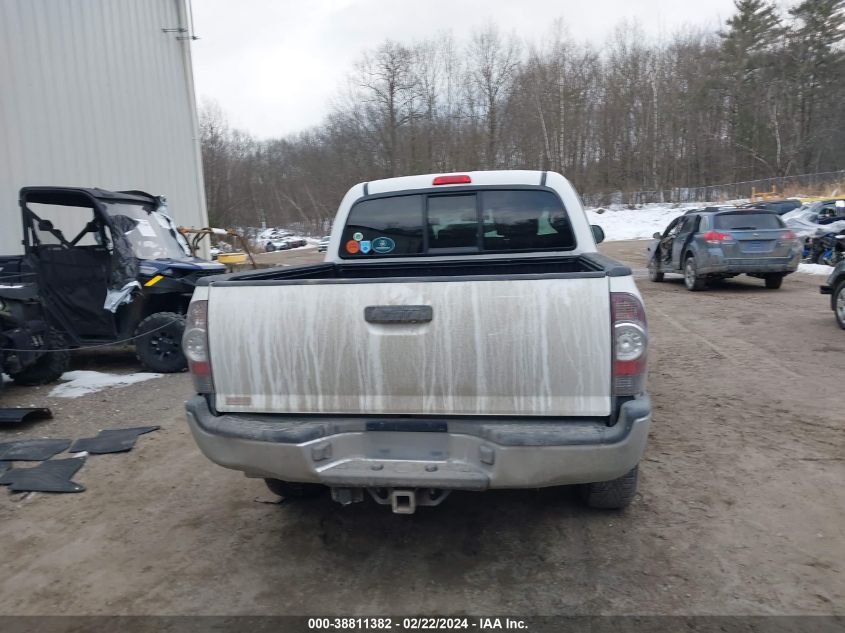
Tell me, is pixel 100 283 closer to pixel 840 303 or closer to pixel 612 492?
pixel 612 492

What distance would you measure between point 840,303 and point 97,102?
48.1 feet

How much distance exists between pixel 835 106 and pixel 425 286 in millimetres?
64810

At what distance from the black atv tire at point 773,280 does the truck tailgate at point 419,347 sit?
12353 millimetres

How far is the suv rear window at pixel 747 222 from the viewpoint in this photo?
12.4m

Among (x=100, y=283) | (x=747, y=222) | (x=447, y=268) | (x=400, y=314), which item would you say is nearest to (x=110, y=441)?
(x=100, y=283)

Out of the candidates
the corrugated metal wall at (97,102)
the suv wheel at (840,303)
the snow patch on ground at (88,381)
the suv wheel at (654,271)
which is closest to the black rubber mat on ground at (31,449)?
the snow patch on ground at (88,381)

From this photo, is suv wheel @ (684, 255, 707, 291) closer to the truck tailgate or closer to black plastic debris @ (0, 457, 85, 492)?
the truck tailgate

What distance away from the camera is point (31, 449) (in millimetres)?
5199

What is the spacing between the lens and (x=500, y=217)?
4.67 metres

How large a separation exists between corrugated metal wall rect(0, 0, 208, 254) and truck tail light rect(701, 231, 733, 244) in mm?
13076

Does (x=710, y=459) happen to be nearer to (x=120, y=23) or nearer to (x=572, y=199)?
(x=572, y=199)

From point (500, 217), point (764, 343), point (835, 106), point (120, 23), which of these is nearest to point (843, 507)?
point (500, 217)

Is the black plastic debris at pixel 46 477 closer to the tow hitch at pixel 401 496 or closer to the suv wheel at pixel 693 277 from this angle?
the tow hitch at pixel 401 496

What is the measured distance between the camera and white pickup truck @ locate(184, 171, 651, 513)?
2.64 metres
